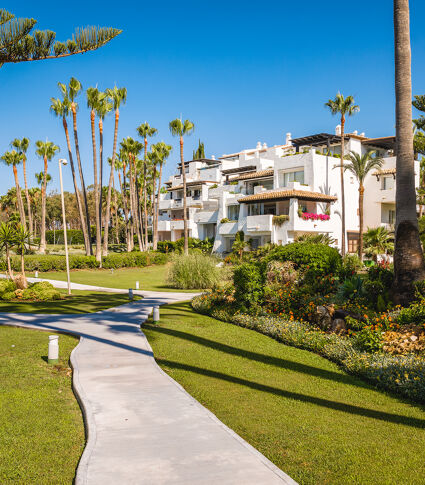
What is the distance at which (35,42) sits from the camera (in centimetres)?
1198

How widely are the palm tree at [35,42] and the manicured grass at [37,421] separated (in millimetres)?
7658

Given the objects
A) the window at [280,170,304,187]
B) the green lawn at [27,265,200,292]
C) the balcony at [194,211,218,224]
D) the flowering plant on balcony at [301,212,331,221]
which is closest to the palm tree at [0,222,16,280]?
the green lawn at [27,265,200,292]

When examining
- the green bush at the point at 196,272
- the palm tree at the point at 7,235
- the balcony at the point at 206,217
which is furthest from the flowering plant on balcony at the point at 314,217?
the palm tree at the point at 7,235

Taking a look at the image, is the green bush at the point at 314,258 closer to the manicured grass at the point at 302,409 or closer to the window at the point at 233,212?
the manicured grass at the point at 302,409

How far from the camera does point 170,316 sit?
16203 mm

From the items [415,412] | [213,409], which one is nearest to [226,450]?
[213,409]

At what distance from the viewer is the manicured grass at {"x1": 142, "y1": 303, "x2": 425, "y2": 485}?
5.41 m

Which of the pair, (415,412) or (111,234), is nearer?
(415,412)

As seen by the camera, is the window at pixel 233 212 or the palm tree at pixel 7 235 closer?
the palm tree at pixel 7 235

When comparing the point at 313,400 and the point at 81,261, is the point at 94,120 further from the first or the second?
the point at 313,400

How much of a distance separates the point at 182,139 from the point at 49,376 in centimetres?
3963

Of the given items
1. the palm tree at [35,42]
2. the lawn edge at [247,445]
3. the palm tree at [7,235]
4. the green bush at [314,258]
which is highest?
the palm tree at [35,42]

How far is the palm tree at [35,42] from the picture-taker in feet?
37.1

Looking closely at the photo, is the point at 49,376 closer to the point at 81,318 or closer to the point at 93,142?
the point at 81,318
